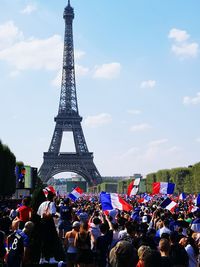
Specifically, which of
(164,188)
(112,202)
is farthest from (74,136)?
(112,202)

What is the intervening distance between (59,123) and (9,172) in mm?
56954

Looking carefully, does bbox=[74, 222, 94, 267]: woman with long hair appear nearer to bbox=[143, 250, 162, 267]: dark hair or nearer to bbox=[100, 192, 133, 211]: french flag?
bbox=[143, 250, 162, 267]: dark hair

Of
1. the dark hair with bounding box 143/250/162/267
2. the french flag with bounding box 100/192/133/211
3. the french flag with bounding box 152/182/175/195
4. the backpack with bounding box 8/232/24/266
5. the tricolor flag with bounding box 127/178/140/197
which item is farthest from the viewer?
the french flag with bounding box 152/182/175/195

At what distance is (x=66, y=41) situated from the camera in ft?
389

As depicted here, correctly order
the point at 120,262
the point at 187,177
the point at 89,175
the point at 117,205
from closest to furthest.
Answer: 1. the point at 120,262
2. the point at 117,205
3. the point at 187,177
4. the point at 89,175

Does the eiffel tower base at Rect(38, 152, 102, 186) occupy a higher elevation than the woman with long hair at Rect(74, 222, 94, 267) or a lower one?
higher

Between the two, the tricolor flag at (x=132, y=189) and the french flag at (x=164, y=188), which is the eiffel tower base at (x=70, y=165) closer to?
the french flag at (x=164, y=188)

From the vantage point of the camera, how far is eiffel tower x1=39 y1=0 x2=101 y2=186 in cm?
11800

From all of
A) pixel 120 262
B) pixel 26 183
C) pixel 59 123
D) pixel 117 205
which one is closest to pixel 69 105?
pixel 59 123

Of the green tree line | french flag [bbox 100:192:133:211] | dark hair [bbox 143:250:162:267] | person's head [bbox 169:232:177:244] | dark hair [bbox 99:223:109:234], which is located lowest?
dark hair [bbox 143:250:162:267]

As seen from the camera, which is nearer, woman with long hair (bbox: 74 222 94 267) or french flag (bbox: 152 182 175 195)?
woman with long hair (bbox: 74 222 94 267)

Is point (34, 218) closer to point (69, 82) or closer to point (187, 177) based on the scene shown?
point (187, 177)

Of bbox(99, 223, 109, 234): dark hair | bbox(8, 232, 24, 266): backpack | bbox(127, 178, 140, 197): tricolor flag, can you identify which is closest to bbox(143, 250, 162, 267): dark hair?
bbox(8, 232, 24, 266): backpack

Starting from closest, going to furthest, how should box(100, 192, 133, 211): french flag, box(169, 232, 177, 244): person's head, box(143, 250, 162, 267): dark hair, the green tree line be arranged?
box(143, 250, 162, 267): dark hair → box(169, 232, 177, 244): person's head → box(100, 192, 133, 211): french flag → the green tree line
